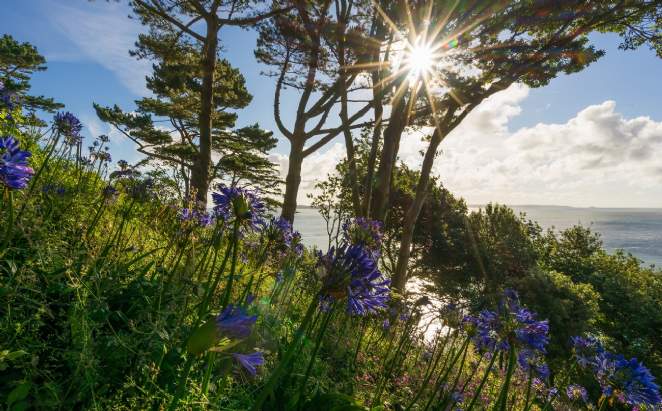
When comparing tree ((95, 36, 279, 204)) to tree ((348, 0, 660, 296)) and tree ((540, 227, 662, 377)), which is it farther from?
tree ((540, 227, 662, 377))

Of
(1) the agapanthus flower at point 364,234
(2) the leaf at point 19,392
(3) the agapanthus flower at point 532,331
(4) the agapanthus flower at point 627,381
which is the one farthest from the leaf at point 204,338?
(4) the agapanthus flower at point 627,381

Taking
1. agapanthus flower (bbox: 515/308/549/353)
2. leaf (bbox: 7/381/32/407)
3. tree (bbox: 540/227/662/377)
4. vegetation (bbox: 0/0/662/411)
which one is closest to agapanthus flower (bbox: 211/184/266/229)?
vegetation (bbox: 0/0/662/411)

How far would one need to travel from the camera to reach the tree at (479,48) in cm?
835

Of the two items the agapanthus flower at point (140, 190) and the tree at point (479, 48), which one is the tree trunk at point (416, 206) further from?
the agapanthus flower at point (140, 190)

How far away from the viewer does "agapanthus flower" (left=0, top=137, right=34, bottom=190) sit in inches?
55.2

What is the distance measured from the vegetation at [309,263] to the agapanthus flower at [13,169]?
0.4 inches

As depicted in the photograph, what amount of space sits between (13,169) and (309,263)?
321 cm

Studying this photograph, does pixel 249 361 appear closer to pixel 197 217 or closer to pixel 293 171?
pixel 197 217

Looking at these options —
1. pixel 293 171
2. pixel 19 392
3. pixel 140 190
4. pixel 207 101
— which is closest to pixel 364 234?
pixel 19 392

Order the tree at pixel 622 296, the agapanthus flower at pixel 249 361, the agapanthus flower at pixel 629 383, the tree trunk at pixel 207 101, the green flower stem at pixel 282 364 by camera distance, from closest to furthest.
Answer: the green flower stem at pixel 282 364, the agapanthus flower at pixel 249 361, the agapanthus flower at pixel 629 383, the tree trunk at pixel 207 101, the tree at pixel 622 296

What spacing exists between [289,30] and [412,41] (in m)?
4.36

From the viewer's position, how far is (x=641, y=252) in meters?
104

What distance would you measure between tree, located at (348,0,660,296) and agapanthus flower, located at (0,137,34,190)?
7849 mm

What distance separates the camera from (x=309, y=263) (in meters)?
4.37
